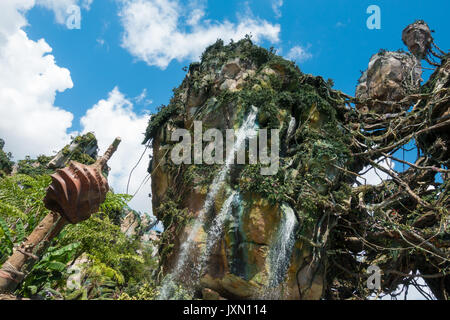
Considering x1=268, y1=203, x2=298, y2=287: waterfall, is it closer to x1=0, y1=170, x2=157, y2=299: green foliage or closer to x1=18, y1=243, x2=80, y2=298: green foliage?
x1=0, y1=170, x2=157, y2=299: green foliage

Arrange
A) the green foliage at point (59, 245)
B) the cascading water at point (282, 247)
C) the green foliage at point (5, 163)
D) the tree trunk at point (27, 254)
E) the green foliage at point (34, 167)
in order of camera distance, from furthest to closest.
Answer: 1. the green foliage at point (5, 163)
2. the green foliage at point (34, 167)
3. the cascading water at point (282, 247)
4. the green foliage at point (59, 245)
5. the tree trunk at point (27, 254)

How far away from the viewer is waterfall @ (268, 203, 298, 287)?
Answer: 7.85m

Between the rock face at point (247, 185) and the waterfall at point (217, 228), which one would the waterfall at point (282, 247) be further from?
the waterfall at point (217, 228)

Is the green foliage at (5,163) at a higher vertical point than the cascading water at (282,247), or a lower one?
higher

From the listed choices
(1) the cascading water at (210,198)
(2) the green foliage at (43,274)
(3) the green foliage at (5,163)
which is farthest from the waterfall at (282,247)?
(3) the green foliage at (5,163)

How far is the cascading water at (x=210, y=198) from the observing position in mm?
8164

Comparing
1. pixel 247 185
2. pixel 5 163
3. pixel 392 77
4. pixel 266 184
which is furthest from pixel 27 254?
pixel 5 163

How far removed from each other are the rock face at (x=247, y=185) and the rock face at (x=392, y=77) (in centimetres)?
195

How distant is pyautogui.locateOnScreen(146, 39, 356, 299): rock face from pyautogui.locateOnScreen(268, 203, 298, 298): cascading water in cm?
2

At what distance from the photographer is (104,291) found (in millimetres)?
7363

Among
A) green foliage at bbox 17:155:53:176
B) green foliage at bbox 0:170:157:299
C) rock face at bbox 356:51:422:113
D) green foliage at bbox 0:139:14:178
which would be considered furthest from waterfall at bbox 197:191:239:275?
green foliage at bbox 0:139:14:178

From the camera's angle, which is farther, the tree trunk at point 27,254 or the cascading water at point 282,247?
the cascading water at point 282,247

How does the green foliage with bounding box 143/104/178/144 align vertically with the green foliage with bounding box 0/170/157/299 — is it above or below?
above

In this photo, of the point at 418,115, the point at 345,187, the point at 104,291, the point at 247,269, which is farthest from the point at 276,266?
the point at 418,115
